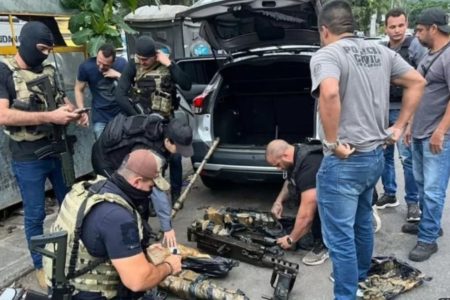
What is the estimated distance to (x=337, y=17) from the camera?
2.52 m

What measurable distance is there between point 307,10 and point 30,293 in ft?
11.1

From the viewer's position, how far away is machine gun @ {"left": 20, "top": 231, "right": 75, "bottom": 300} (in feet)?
6.82

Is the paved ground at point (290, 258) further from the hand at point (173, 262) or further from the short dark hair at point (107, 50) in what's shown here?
the short dark hair at point (107, 50)

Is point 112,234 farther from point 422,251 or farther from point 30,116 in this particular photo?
point 422,251

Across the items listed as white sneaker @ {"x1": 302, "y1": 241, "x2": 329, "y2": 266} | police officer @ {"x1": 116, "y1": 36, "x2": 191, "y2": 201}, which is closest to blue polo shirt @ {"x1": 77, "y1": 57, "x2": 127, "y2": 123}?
police officer @ {"x1": 116, "y1": 36, "x2": 191, "y2": 201}

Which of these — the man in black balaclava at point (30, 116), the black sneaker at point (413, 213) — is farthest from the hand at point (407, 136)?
the man in black balaclava at point (30, 116)

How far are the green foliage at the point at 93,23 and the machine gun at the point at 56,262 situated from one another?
303cm

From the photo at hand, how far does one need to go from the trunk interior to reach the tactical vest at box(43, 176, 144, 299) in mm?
2560

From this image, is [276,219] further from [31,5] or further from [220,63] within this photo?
[31,5]

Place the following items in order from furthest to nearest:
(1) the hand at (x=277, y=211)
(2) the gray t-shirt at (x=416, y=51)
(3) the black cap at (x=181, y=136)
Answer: (2) the gray t-shirt at (x=416, y=51)
(1) the hand at (x=277, y=211)
(3) the black cap at (x=181, y=136)

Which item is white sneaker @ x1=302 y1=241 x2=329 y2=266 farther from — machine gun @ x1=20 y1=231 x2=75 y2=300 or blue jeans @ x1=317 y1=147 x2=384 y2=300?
machine gun @ x1=20 y1=231 x2=75 y2=300

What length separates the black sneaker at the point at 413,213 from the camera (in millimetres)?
4114

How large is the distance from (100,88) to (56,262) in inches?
115

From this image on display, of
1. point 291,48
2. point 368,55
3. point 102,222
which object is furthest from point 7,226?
point 368,55
